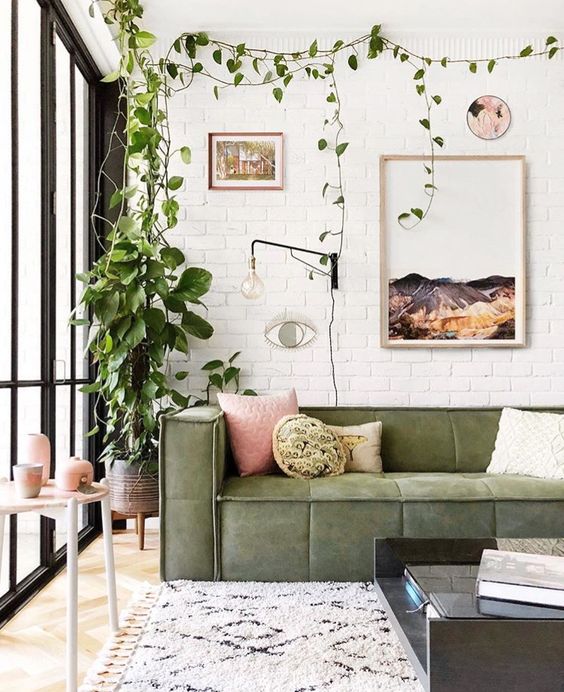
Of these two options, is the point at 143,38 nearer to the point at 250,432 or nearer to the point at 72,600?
the point at 250,432

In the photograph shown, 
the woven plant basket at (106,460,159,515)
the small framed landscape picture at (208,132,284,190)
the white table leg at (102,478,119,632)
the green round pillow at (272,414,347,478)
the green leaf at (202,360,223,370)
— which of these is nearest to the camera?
the white table leg at (102,478,119,632)

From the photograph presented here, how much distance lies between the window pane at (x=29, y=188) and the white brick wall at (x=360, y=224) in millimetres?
998

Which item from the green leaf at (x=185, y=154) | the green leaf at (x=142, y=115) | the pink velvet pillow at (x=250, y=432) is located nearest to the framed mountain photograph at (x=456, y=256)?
the pink velvet pillow at (x=250, y=432)

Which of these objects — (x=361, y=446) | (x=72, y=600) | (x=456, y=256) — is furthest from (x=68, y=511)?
(x=456, y=256)

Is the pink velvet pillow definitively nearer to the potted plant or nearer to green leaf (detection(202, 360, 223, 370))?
the potted plant

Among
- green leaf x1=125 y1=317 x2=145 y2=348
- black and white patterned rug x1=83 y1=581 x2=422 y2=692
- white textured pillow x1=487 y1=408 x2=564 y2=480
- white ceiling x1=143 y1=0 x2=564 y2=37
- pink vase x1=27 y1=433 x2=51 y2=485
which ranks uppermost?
white ceiling x1=143 y1=0 x2=564 y2=37

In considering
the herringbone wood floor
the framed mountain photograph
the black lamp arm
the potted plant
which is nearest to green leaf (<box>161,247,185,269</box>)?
the potted plant

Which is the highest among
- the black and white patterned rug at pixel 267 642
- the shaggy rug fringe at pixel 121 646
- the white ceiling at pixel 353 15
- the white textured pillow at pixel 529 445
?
the white ceiling at pixel 353 15

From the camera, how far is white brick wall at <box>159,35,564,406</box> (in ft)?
12.5

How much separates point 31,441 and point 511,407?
241 cm

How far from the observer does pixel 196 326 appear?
3541 mm

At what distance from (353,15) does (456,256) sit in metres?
1.37

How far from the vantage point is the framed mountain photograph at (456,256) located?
3.79 m

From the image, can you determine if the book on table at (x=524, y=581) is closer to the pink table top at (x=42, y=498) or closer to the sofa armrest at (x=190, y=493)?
the pink table top at (x=42, y=498)
